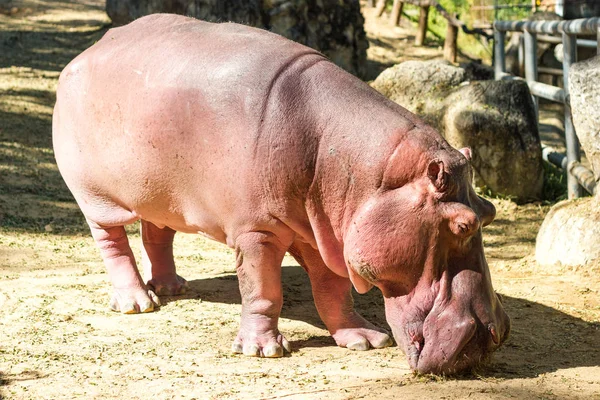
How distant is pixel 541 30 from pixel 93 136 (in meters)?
5.30

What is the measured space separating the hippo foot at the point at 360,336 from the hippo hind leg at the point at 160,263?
1359mm

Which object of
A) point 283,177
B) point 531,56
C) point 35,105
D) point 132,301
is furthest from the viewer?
point 35,105

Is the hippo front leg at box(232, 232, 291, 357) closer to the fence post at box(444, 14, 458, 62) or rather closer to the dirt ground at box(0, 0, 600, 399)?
the dirt ground at box(0, 0, 600, 399)

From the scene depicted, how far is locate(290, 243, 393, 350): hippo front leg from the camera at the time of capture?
4.68m

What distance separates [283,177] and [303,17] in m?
7.99

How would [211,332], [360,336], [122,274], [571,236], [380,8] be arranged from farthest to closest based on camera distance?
[380,8]
[571,236]
[122,274]
[211,332]
[360,336]

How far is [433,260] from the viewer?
12.7ft

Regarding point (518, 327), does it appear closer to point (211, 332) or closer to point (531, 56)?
point (211, 332)

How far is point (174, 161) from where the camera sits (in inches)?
178

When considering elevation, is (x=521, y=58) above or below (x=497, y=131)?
below

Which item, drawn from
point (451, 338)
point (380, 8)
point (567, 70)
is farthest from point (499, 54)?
point (380, 8)

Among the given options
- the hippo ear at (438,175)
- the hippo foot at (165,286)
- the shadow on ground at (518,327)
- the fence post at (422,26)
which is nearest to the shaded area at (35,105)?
the hippo foot at (165,286)

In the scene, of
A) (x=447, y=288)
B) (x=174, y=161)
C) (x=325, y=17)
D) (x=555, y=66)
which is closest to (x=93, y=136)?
(x=174, y=161)

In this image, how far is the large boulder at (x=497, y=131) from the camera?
330 inches
